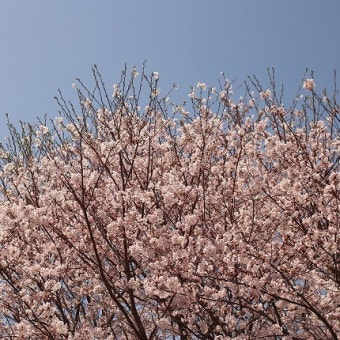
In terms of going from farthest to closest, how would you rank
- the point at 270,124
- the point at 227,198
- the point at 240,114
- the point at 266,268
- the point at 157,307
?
the point at 240,114
the point at 270,124
the point at 227,198
the point at 157,307
the point at 266,268

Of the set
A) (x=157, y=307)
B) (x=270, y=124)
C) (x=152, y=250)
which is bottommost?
(x=157, y=307)

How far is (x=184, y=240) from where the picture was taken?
611 centimetres

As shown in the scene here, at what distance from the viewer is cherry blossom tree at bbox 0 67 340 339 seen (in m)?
6.10

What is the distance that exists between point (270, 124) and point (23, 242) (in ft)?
18.7

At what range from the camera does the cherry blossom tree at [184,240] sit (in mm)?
6102

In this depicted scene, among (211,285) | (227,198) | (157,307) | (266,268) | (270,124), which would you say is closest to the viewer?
(266,268)

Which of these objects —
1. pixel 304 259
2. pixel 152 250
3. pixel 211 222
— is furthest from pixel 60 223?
pixel 304 259

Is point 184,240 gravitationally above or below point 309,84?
below

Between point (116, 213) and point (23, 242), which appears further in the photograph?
point (23, 242)

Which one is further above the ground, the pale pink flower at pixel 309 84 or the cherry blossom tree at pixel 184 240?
the pale pink flower at pixel 309 84

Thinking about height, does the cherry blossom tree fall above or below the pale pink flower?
below

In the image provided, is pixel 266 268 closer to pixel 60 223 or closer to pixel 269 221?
pixel 269 221

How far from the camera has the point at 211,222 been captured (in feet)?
24.8

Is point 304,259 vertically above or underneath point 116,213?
underneath
